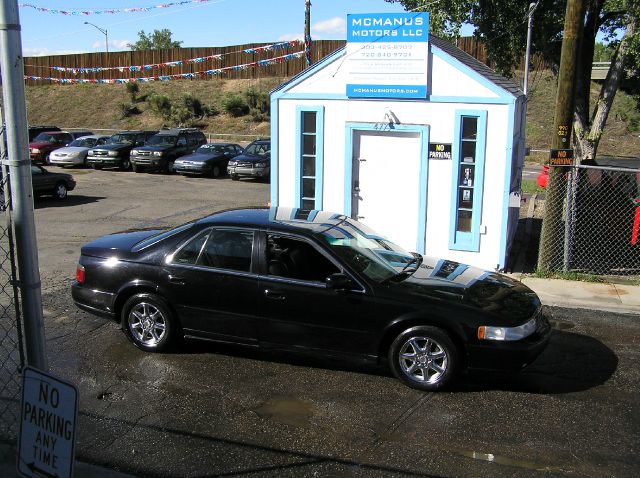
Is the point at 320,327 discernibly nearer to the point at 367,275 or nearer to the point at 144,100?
the point at 367,275

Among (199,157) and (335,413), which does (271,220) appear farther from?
(199,157)

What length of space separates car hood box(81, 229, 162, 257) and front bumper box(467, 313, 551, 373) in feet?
12.1

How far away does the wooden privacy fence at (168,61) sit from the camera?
4931cm

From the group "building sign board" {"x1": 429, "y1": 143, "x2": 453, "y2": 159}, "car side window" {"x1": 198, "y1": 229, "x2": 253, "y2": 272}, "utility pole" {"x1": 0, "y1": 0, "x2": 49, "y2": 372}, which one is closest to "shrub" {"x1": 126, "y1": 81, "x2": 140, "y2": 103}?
"building sign board" {"x1": 429, "y1": 143, "x2": 453, "y2": 159}

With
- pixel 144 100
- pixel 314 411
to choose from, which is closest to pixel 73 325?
pixel 314 411

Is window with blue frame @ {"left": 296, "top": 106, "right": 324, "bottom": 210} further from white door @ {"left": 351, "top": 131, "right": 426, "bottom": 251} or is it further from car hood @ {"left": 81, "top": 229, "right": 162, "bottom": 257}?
car hood @ {"left": 81, "top": 229, "right": 162, "bottom": 257}

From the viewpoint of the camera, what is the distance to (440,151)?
411 inches

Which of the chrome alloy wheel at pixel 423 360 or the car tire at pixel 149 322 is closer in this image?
the chrome alloy wheel at pixel 423 360

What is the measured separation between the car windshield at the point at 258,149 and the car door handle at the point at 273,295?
18361mm

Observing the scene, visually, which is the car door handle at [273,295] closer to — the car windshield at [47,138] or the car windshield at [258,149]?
the car windshield at [258,149]

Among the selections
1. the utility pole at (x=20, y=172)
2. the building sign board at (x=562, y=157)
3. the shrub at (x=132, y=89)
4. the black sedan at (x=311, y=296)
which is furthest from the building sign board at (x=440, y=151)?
the shrub at (x=132, y=89)

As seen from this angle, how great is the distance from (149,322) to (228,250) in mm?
1137

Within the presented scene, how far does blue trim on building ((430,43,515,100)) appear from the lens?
9.85 metres

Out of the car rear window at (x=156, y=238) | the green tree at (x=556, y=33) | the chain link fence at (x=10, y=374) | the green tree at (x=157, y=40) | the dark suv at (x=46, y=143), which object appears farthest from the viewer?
the green tree at (x=157, y=40)
